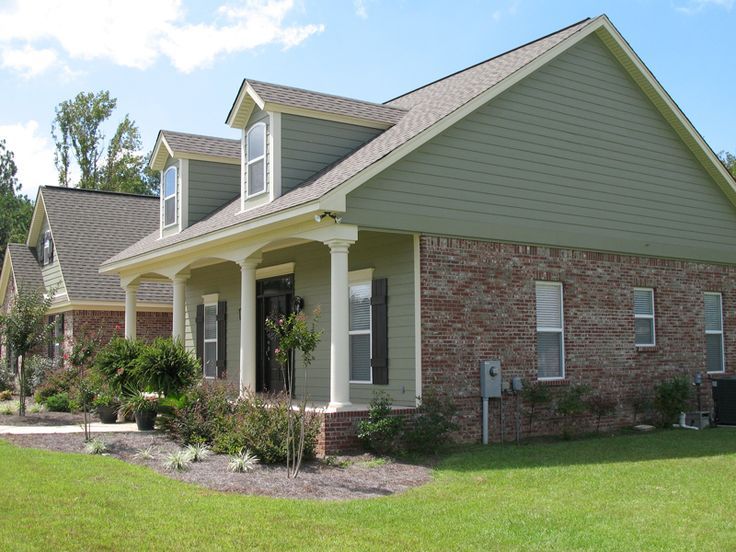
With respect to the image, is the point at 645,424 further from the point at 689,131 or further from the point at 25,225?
the point at 25,225

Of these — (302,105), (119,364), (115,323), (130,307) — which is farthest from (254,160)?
(115,323)

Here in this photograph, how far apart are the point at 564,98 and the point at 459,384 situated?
5.98 m

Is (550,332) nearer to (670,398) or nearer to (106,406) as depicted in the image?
(670,398)

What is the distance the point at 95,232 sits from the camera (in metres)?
28.0

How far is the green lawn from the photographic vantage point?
293 inches

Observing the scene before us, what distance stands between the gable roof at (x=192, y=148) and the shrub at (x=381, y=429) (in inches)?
357

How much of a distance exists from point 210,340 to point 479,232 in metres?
8.96

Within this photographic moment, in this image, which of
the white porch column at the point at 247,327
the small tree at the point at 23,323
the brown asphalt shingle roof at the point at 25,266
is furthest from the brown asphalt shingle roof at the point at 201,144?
the brown asphalt shingle roof at the point at 25,266

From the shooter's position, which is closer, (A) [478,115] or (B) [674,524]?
(B) [674,524]

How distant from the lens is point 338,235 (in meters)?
12.6

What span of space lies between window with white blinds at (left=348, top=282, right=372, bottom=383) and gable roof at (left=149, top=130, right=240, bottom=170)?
618 cm

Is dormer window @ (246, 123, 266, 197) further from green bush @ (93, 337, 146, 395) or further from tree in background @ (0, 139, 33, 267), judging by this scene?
tree in background @ (0, 139, 33, 267)

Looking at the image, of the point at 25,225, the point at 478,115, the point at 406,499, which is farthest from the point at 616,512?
the point at 25,225

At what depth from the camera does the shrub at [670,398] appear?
52.7ft
